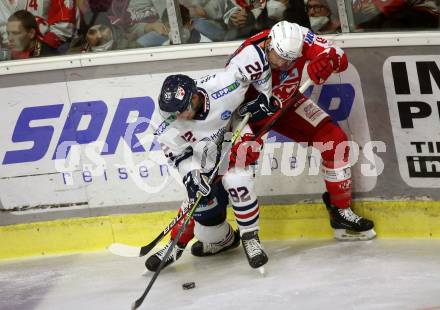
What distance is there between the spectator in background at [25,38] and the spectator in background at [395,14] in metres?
2.00

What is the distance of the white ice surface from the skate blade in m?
0.04

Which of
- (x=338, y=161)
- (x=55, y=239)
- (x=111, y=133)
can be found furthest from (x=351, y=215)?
(x=55, y=239)

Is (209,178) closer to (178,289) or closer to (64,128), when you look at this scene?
(178,289)

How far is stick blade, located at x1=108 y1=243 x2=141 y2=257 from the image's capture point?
5270mm

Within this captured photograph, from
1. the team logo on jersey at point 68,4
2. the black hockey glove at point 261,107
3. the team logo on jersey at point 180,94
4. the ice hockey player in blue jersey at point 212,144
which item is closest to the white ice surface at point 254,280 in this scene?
the ice hockey player in blue jersey at point 212,144

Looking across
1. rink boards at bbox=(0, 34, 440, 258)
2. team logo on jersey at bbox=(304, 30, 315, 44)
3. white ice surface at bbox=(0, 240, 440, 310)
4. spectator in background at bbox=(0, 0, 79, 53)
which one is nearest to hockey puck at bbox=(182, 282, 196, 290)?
white ice surface at bbox=(0, 240, 440, 310)

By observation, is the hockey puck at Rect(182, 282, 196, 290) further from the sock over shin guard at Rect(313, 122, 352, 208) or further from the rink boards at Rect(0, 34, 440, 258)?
the sock over shin guard at Rect(313, 122, 352, 208)

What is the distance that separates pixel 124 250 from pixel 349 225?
1389mm

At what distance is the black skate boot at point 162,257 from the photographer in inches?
204

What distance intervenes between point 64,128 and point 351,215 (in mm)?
1957

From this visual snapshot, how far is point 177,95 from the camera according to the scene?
15.0 feet

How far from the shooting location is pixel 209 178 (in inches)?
192

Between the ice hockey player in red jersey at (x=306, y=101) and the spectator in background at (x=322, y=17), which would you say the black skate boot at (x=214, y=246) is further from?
the spectator in background at (x=322, y=17)

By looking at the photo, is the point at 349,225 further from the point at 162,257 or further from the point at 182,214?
the point at 162,257
